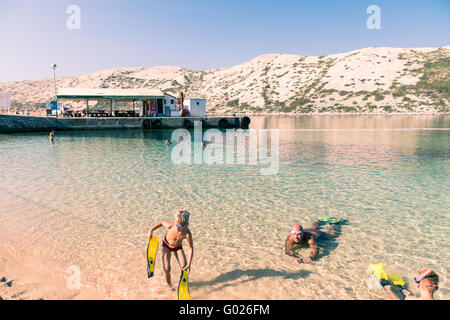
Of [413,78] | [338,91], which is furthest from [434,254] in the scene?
[413,78]

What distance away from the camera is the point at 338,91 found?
107m

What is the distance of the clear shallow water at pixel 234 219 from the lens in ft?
20.9

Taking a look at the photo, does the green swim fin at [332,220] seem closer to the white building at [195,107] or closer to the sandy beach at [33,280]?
the sandy beach at [33,280]

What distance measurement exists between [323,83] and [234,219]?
116m

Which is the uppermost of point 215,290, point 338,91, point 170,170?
point 338,91

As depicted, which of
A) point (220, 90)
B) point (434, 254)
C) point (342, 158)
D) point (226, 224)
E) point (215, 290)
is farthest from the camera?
point (220, 90)

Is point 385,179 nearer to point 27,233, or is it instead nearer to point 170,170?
point 170,170

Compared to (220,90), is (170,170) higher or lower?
lower

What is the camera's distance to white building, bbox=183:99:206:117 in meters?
52.5

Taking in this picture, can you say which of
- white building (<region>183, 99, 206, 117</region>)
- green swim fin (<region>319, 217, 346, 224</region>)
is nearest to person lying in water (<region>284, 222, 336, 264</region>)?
green swim fin (<region>319, 217, 346, 224</region>)

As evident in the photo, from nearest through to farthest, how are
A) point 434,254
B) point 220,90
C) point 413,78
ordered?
point 434,254, point 413,78, point 220,90

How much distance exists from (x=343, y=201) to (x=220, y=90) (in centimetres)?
12525

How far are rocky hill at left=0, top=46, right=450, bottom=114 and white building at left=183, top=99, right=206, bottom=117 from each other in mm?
55527

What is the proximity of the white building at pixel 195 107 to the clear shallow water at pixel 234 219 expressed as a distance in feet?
115
